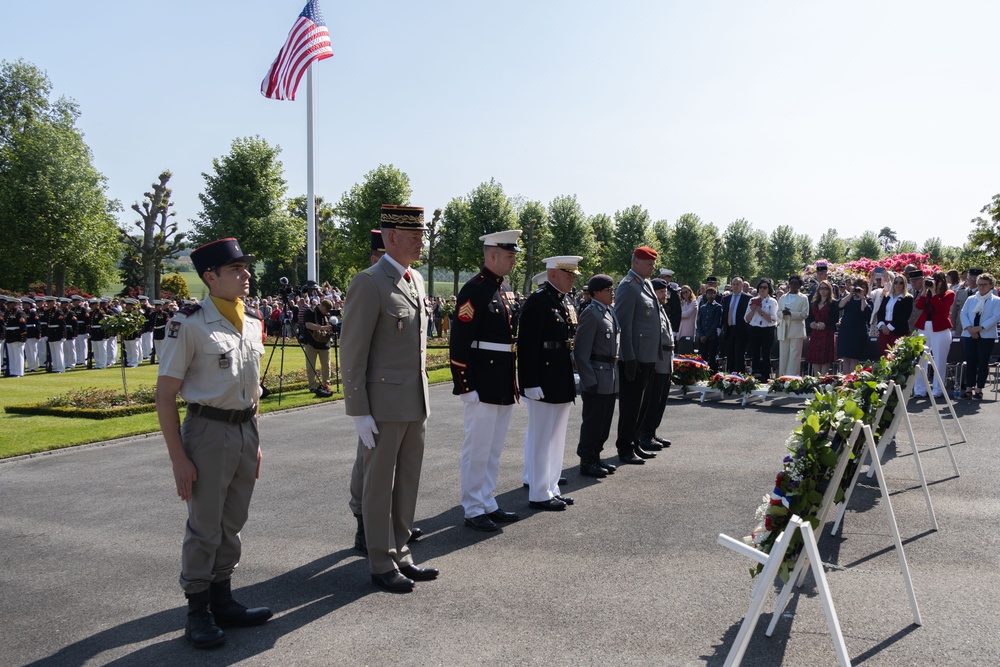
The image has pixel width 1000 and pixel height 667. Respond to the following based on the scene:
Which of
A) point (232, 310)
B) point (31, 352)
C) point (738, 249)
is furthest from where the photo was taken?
point (738, 249)

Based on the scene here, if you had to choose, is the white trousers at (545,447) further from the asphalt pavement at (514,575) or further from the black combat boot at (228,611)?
the black combat boot at (228,611)

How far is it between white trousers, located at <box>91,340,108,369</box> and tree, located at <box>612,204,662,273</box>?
58406 millimetres

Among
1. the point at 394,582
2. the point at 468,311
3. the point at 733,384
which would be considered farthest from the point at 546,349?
the point at 733,384

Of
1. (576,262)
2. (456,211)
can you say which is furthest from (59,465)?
(456,211)

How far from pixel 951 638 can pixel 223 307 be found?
4253 millimetres

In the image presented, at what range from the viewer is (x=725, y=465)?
317 inches

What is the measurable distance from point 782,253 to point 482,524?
96879 millimetres

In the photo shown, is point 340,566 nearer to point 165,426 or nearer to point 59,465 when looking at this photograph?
point 165,426

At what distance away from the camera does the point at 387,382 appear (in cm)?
473

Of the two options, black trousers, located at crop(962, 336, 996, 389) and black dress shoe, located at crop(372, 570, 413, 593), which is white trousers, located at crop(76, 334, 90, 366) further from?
black trousers, located at crop(962, 336, 996, 389)

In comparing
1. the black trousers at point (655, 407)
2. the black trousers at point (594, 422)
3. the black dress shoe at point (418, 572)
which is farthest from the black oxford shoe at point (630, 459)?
the black dress shoe at point (418, 572)

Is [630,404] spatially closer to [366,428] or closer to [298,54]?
[366,428]

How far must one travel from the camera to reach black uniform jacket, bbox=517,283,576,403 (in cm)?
661

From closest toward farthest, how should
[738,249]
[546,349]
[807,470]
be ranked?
[807,470], [546,349], [738,249]
